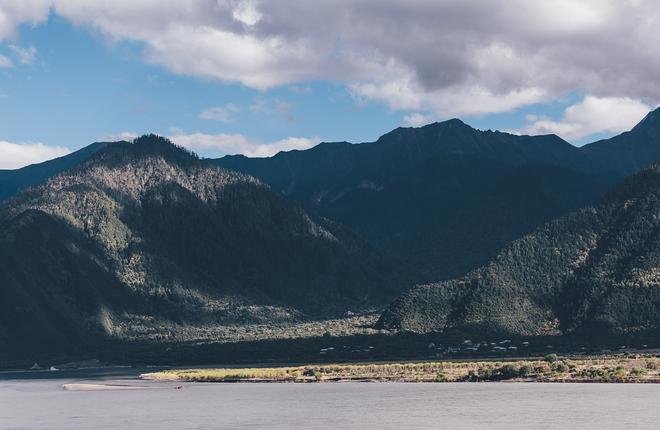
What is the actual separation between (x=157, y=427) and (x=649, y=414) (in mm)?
80007

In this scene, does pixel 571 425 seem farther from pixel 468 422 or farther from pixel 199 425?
pixel 199 425

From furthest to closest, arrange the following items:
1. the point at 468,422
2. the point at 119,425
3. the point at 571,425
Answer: the point at 119,425 → the point at 468,422 → the point at 571,425

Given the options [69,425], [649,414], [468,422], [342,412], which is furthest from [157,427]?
[649,414]

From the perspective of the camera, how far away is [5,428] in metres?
192

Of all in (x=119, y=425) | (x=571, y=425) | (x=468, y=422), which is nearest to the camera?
(x=571, y=425)

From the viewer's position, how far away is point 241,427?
179250 mm

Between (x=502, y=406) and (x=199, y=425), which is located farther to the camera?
(x=502, y=406)

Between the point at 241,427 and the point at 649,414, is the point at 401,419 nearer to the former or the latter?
the point at 241,427

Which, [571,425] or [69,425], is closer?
[571,425]

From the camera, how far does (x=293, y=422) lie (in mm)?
183875

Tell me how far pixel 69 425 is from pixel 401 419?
194 ft

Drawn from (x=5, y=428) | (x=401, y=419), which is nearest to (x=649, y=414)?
(x=401, y=419)

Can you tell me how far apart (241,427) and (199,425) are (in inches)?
338

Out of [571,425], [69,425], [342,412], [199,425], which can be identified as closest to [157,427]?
[199,425]
